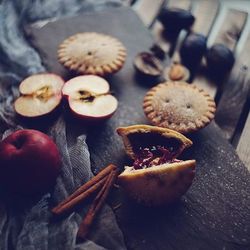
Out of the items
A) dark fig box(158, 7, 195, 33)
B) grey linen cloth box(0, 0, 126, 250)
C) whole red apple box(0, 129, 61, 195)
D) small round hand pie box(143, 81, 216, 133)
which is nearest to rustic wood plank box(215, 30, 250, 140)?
small round hand pie box(143, 81, 216, 133)

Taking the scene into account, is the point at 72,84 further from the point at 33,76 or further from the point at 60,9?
the point at 60,9

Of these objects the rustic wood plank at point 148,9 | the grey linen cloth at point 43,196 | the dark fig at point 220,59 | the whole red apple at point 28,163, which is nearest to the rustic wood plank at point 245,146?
the dark fig at point 220,59

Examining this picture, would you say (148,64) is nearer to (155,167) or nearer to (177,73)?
(177,73)

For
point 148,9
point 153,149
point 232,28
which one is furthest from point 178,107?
point 148,9

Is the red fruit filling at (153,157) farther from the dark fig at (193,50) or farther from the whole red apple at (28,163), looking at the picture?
the dark fig at (193,50)

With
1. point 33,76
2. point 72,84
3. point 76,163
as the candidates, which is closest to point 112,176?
point 76,163
